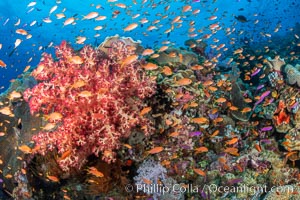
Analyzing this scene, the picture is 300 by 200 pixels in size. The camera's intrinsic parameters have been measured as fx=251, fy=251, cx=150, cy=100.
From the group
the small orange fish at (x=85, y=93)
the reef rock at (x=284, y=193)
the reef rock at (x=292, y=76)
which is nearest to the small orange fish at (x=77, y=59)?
the small orange fish at (x=85, y=93)

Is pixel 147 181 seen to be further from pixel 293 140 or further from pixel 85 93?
pixel 293 140

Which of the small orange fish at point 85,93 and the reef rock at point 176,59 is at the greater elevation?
the small orange fish at point 85,93

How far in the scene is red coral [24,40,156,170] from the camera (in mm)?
Answer: 4750

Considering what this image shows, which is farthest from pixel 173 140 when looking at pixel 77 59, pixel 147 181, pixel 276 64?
pixel 276 64

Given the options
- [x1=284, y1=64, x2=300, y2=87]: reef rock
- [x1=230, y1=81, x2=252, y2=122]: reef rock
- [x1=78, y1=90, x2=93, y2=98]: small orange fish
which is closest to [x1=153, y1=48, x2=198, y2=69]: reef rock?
[x1=230, y1=81, x2=252, y2=122]: reef rock

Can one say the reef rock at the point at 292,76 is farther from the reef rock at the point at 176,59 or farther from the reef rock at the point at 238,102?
the reef rock at the point at 176,59

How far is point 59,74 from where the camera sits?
5086 millimetres

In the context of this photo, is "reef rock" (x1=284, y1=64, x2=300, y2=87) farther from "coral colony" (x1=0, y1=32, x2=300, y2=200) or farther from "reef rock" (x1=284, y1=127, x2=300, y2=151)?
"reef rock" (x1=284, y1=127, x2=300, y2=151)

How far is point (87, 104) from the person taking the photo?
15.7ft

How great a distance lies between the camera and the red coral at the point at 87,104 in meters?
4.75

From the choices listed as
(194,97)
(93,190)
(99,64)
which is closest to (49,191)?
(93,190)

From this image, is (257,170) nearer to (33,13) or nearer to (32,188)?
(32,188)

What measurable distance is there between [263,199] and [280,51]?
54.8 feet

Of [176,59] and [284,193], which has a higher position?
[176,59]
